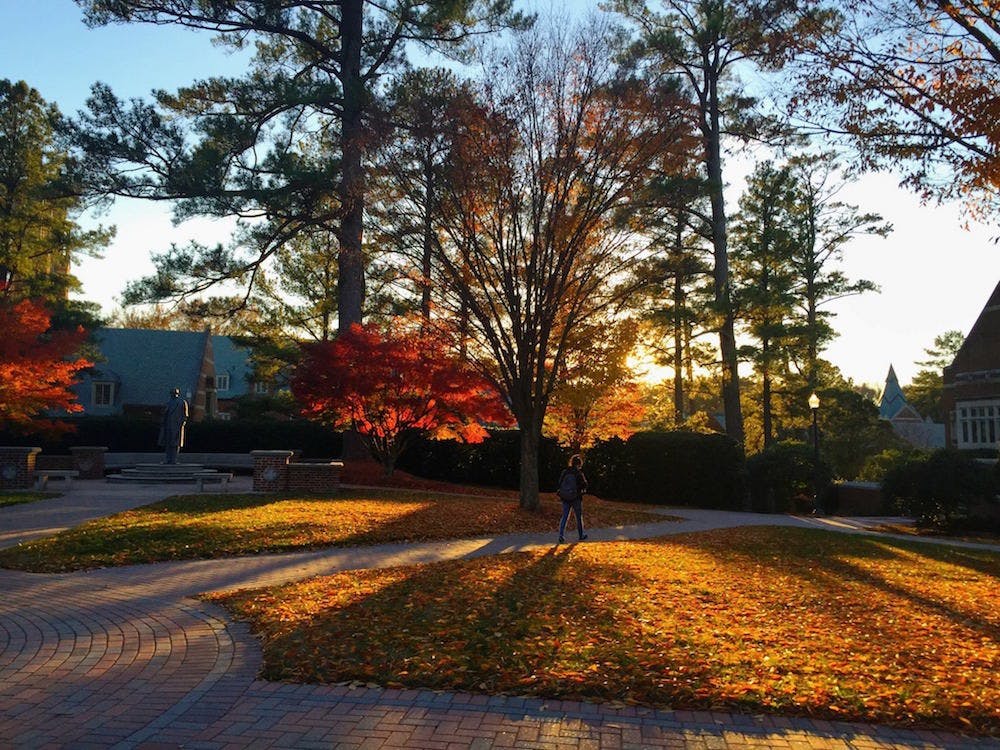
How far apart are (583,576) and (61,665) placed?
5.69m

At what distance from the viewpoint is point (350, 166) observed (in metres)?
19.6

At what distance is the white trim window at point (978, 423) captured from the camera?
88.8 ft

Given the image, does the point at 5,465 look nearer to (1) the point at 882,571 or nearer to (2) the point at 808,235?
(1) the point at 882,571

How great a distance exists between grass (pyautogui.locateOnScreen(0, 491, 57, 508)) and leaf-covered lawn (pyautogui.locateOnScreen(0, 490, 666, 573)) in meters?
2.77

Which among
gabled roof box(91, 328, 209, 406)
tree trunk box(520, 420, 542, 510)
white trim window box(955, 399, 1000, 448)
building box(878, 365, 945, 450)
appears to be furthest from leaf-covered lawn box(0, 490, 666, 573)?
building box(878, 365, 945, 450)

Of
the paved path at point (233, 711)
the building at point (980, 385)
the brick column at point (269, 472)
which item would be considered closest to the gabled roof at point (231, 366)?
the brick column at point (269, 472)

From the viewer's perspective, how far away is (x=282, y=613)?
7012 millimetres

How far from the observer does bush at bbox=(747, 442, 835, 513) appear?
22.5 meters

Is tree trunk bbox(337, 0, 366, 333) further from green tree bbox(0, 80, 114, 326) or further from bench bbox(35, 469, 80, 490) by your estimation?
green tree bbox(0, 80, 114, 326)

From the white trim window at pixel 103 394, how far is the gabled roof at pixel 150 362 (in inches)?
16.2

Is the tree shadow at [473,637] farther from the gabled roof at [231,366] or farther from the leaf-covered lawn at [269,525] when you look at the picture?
the gabled roof at [231,366]

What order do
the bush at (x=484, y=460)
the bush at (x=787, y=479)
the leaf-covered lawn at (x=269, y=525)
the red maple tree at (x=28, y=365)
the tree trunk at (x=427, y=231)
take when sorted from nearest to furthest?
the leaf-covered lawn at (x=269, y=525) → the tree trunk at (x=427, y=231) → the red maple tree at (x=28, y=365) → the bush at (x=787, y=479) → the bush at (x=484, y=460)

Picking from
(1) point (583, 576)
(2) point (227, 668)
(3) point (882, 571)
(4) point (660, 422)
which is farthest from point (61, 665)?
(4) point (660, 422)

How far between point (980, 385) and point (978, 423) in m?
1.41
